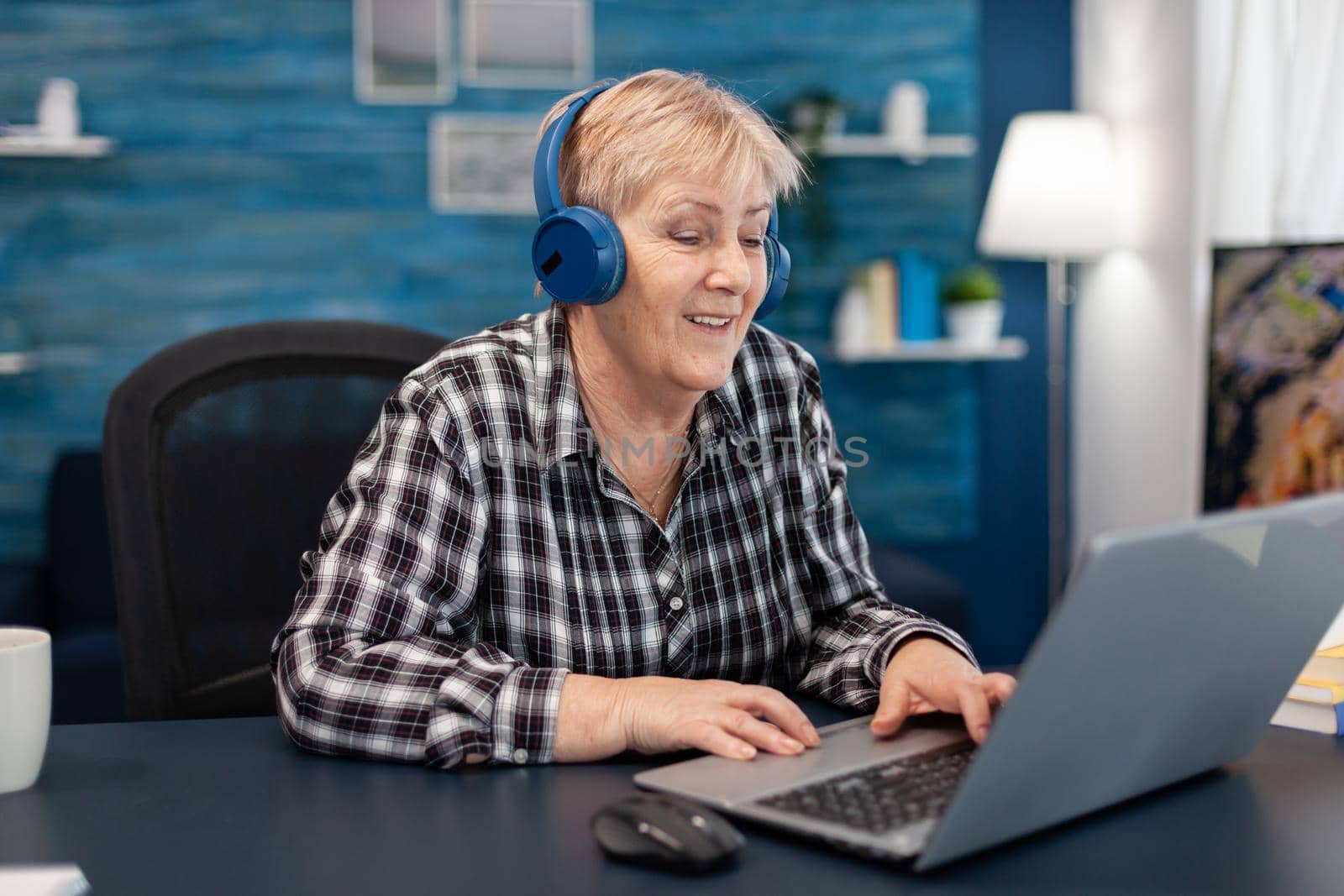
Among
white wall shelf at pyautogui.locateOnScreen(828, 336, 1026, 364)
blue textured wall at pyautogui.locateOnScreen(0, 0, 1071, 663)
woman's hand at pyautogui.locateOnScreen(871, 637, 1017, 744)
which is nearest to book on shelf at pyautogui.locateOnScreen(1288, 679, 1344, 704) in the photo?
woman's hand at pyautogui.locateOnScreen(871, 637, 1017, 744)

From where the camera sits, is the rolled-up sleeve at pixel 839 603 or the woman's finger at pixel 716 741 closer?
the woman's finger at pixel 716 741

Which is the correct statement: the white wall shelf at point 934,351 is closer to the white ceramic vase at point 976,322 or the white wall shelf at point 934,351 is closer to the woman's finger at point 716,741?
the white ceramic vase at point 976,322

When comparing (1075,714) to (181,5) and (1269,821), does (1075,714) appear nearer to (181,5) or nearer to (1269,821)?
(1269,821)

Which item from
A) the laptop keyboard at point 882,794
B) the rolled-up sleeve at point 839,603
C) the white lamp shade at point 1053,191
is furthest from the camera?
the white lamp shade at point 1053,191

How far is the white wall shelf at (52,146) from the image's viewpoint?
3449 millimetres

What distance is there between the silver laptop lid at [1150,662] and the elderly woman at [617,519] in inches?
7.4

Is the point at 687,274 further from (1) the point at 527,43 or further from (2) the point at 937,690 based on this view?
(1) the point at 527,43

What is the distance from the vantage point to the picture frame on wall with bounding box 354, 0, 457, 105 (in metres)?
3.73

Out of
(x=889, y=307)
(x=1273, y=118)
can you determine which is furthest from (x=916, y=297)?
(x=1273, y=118)

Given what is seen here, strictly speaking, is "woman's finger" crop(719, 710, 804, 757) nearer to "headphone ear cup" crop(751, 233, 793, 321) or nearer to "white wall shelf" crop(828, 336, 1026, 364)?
"headphone ear cup" crop(751, 233, 793, 321)

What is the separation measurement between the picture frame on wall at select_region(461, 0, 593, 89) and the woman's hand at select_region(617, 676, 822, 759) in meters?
3.08

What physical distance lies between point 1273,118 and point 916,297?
3.44 ft

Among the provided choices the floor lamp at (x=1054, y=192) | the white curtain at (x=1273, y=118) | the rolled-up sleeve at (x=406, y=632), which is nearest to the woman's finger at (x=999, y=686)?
the rolled-up sleeve at (x=406, y=632)

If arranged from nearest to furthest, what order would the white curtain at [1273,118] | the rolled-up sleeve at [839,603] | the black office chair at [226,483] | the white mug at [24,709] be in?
the white mug at [24,709] → the rolled-up sleeve at [839,603] → the black office chair at [226,483] → the white curtain at [1273,118]
